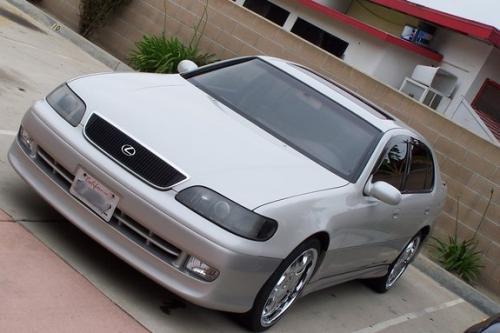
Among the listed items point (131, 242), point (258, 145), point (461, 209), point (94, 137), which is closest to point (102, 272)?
point (131, 242)

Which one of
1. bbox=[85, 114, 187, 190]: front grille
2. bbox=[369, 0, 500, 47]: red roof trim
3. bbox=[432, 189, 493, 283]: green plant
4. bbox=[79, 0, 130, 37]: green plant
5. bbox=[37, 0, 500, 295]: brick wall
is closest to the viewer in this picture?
bbox=[85, 114, 187, 190]: front grille

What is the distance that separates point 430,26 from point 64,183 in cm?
1228

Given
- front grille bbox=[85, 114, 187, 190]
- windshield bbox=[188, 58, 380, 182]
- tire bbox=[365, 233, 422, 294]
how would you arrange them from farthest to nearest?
tire bbox=[365, 233, 422, 294], windshield bbox=[188, 58, 380, 182], front grille bbox=[85, 114, 187, 190]

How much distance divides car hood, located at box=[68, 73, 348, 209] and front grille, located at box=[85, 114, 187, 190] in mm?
47

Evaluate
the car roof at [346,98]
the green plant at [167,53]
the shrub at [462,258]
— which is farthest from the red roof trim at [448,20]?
the car roof at [346,98]

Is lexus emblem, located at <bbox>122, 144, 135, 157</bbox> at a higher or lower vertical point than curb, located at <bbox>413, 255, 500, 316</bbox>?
higher

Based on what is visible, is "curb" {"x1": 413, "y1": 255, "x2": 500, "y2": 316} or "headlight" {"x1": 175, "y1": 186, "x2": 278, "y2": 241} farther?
"curb" {"x1": 413, "y1": 255, "x2": 500, "y2": 316}

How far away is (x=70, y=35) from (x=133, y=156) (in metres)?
8.91

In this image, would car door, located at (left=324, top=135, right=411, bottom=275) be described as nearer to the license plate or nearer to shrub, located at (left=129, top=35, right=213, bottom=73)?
the license plate

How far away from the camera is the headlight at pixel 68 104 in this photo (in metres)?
5.03

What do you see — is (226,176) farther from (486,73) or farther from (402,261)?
(486,73)

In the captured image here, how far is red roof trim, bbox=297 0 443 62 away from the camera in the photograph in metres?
15.2

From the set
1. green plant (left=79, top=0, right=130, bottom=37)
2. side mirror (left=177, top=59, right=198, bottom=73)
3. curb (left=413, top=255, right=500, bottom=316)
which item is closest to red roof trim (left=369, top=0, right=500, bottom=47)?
curb (left=413, top=255, right=500, bottom=316)

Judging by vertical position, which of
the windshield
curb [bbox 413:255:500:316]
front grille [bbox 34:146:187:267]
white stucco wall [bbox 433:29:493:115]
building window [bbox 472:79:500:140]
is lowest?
curb [bbox 413:255:500:316]
